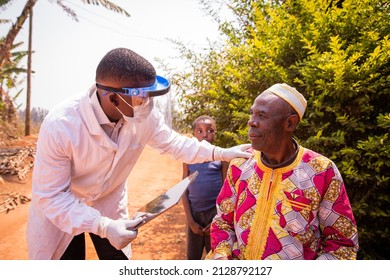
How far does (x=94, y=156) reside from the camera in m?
2.42

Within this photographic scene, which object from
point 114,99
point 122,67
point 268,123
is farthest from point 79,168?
point 268,123

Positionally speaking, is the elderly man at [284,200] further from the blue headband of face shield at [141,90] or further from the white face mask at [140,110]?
the white face mask at [140,110]

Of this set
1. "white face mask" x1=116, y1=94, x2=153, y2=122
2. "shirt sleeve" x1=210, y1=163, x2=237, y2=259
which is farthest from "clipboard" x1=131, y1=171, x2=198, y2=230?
Result: "white face mask" x1=116, y1=94, x2=153, y2=122

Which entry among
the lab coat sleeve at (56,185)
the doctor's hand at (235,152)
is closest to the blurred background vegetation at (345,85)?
the doctor's hand at (235,152)

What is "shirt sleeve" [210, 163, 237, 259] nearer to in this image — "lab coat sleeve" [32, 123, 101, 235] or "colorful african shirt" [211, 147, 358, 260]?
"colorful african shirt" [211, 147, 358, 260]

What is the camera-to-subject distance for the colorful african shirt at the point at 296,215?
Result: 5.72ft

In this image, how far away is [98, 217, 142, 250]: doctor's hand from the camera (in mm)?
2105

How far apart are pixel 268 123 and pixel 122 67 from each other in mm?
1028

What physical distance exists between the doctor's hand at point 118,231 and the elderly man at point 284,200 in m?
0.53

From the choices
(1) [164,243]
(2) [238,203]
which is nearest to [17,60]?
(1) [164,243]

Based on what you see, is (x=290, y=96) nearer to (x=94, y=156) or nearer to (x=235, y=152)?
(x=235, y=152)

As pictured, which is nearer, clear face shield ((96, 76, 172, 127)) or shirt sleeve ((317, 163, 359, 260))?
shirt sleeve ((317, 163, 359, 260))

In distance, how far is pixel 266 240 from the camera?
181 cm

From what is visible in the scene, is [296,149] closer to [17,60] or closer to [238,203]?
[238,203]
